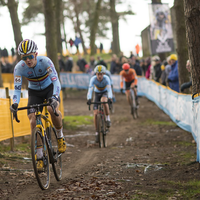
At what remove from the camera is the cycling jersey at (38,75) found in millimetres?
6875

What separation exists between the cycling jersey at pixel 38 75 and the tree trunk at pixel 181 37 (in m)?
7.00

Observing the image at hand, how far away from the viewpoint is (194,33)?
7660 mm

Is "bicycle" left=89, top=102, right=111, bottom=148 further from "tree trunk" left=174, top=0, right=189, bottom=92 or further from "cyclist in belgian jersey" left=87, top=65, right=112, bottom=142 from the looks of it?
"tree trunk" left=174, top=0, right=189, bottom=92

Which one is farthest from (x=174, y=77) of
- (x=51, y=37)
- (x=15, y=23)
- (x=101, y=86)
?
(x=15, y=23)

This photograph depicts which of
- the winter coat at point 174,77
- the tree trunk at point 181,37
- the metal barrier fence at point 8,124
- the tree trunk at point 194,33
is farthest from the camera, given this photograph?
the winter coat at point 174,77

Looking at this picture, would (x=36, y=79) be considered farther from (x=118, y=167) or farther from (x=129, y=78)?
(x=129, y=78)

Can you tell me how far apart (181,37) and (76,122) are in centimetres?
609

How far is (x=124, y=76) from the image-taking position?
17656 millimetres

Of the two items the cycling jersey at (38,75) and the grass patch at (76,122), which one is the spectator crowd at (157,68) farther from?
the cycling jersey at (38,75)

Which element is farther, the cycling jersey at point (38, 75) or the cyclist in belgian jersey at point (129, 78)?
the cyclist in belgian jersey at point (129, 78)

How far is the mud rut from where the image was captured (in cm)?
635

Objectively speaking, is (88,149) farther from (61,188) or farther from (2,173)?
(61,188)

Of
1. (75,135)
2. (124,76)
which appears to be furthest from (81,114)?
(75,135)

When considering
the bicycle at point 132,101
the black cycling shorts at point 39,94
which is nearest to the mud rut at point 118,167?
the black cycling shorts at point 39,94
